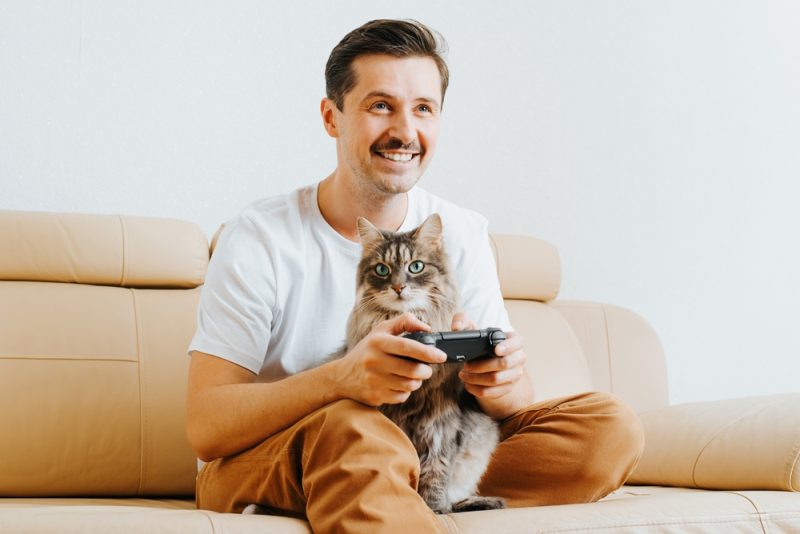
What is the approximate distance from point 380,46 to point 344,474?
2.83 feet

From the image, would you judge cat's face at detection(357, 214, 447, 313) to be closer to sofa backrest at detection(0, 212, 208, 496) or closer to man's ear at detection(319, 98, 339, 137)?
man's ear at detection(319, 98, 339, 137)

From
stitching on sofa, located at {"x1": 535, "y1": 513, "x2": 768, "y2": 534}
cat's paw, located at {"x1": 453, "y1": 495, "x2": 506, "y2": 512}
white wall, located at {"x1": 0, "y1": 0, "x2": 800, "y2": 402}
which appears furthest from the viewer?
white wall, located at {"x1": 0, "y1": 0, "x2": 800, "y2": 402}

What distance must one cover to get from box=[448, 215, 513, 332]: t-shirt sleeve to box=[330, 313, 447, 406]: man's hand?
48 cm

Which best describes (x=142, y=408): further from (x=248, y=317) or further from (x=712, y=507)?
(x=712, y=507)

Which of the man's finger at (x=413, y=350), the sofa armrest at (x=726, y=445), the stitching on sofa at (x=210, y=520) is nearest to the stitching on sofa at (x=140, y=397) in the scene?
the stitching on sofa at (x=210, y=520)

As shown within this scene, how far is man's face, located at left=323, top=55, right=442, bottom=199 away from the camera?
1.81 m

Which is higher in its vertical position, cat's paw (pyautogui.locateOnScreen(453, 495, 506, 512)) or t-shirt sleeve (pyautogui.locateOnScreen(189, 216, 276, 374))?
t-shirt sleeve (pyautogui.locateOnScreen(189, 216, 276, 374))

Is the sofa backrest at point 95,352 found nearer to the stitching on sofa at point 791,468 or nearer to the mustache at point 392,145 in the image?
the mustache at point 392,145

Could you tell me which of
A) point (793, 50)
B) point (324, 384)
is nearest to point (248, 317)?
point (324, 384)

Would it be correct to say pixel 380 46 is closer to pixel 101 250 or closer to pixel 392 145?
pixel 392 145

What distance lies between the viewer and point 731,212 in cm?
313

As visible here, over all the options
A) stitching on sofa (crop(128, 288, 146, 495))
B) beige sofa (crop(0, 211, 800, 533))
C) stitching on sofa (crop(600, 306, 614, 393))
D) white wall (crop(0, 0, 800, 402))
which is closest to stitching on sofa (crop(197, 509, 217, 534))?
beige sofa (crop(0, 211, 800, 533))

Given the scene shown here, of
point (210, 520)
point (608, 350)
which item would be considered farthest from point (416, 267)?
point (608, 350)

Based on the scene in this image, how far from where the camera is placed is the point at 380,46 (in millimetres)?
1830
